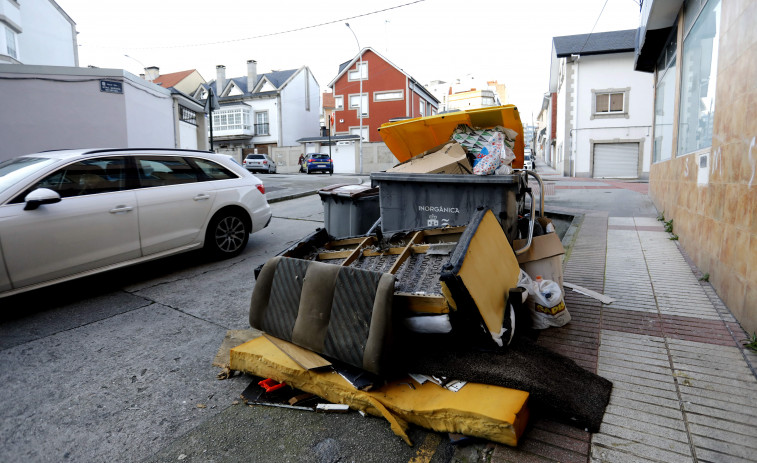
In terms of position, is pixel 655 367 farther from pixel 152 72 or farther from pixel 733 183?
pixel 152 72

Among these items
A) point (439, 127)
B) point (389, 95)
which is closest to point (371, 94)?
point (389, 95)

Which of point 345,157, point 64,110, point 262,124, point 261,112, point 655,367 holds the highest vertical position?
point 261,112

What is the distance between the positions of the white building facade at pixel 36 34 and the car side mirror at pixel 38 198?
20241 mm

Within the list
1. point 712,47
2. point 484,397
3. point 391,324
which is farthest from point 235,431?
point 712,47

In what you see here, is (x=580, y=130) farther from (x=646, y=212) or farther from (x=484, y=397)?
(x=484, y=397)

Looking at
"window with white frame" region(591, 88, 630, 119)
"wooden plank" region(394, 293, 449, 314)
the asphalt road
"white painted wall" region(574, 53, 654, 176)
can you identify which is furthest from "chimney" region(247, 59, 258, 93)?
"wooden plank" region(394, 293, 449, 314)

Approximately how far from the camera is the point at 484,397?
242cm

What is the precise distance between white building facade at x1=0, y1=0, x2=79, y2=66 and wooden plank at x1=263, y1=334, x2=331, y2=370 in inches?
914

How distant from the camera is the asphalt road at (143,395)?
93.4 inches

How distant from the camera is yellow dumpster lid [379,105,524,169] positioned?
4984mm

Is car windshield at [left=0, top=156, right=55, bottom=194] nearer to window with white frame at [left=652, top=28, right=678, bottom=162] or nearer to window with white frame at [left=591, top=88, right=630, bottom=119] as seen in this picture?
window with white frame at [left=652, top=28, right=678, bottom=162]

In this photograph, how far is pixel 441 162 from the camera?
4.63 m

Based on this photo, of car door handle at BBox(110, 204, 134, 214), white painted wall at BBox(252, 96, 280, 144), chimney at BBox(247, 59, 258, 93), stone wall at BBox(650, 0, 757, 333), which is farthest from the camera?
chimney at BBox(247, 59, 258, 93)

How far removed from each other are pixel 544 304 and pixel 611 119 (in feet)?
91.5
